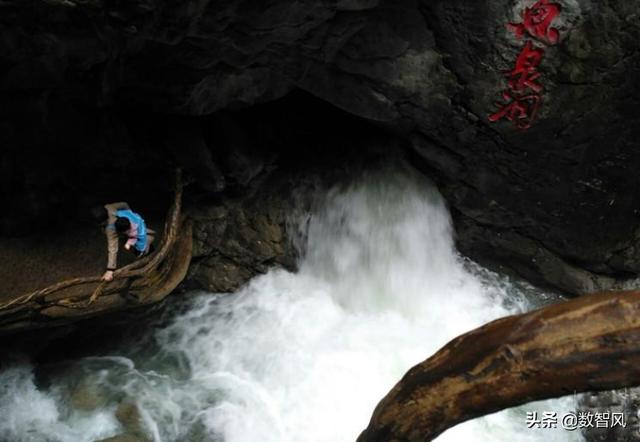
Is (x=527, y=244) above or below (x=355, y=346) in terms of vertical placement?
above

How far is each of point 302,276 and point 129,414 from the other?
10.4ft

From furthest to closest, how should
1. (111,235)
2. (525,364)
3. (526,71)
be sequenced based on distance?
(526,71), (111,235), (525,364)

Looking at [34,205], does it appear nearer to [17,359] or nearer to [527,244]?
[17,359]

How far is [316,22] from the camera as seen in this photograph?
17.9 feet

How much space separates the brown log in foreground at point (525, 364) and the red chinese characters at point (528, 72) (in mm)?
4371

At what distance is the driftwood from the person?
0.45ft

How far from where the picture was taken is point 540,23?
566cm

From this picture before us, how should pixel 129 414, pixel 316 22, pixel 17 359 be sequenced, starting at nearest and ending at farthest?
pixel 316 22 < pixel 129 414 < pixel 17 359

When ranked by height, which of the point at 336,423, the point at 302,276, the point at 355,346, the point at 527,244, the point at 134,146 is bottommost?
the point at 336,423

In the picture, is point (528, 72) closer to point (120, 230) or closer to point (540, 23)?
point (540, 23)

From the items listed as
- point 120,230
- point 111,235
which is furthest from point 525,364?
point 120,230

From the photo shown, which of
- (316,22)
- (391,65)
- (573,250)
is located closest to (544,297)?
(573,250)

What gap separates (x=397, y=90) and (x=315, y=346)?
3646mm

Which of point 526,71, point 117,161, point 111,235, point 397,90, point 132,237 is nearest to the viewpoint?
point 111,235
